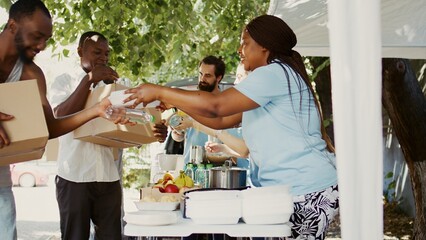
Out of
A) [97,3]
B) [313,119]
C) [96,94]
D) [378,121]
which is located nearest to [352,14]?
[378,121]

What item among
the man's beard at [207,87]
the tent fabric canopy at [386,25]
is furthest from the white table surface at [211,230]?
the tent fabric canopy at [386,25]

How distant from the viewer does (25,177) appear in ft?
64.4

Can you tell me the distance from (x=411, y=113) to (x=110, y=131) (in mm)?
4424

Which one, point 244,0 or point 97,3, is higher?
point 244,0

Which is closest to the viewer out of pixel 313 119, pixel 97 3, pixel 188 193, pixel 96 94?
pixel 188 193

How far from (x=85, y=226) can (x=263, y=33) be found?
2.00 metres

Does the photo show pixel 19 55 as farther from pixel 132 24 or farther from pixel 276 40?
pixel 132 24

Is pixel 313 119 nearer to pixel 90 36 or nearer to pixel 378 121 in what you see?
pixel 378 121

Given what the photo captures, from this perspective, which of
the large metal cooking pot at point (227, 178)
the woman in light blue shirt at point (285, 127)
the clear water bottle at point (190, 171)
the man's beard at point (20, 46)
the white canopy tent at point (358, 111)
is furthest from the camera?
the clear water bottle at point (190, 171)

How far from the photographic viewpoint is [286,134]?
331 cm

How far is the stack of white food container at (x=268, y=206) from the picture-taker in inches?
118

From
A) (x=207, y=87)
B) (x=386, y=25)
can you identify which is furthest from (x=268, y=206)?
(x=386, y=25)

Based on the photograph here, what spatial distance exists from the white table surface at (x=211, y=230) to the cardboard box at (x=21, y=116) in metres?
0.78

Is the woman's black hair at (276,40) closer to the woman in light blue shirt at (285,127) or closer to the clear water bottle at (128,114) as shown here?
the woman in light blue shirt at (285,127)
